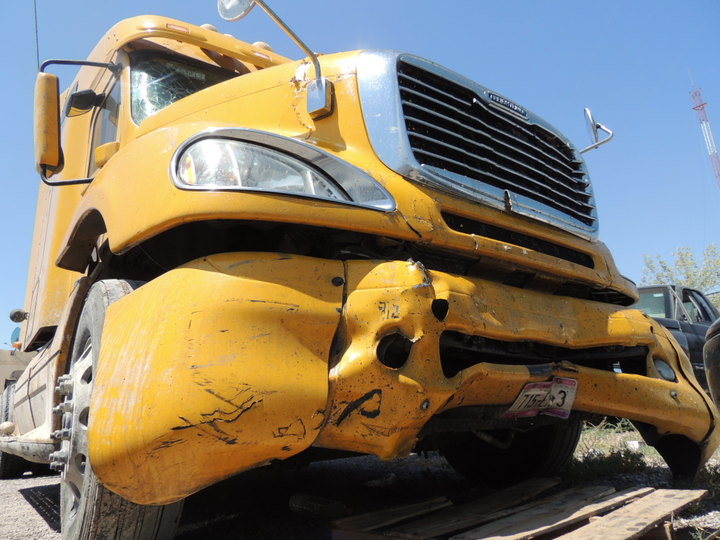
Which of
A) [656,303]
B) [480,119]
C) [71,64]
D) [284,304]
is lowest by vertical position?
[656,303]

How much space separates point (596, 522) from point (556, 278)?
0.99 meters

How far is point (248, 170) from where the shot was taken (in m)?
1.89

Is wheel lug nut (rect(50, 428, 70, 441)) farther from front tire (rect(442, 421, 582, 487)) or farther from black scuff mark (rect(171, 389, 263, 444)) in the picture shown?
front tire (rect(442, 421, 582, 487))

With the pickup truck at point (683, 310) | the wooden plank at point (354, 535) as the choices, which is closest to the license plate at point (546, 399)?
the wooden plank at point (354, 535)

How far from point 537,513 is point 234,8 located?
2.40m

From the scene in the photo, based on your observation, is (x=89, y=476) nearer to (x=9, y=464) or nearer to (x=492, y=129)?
(x=492, y=129)

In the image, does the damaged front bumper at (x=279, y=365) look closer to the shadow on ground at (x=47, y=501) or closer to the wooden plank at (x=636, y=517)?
the wooden plank at (x=636, y=517)

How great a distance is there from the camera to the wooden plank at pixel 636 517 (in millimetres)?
1967

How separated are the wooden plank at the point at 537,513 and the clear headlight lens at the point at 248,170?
1.27m

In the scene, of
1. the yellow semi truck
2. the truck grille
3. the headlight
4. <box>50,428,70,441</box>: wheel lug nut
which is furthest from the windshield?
<box>50,428,70,441</box>: wheel lug nut

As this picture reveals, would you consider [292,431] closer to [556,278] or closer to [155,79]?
[556,278]

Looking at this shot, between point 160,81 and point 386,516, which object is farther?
point 160,81

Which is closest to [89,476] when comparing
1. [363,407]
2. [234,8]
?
[363,407]

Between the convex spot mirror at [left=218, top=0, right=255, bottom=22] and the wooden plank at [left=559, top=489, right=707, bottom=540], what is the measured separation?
7.43 ft
